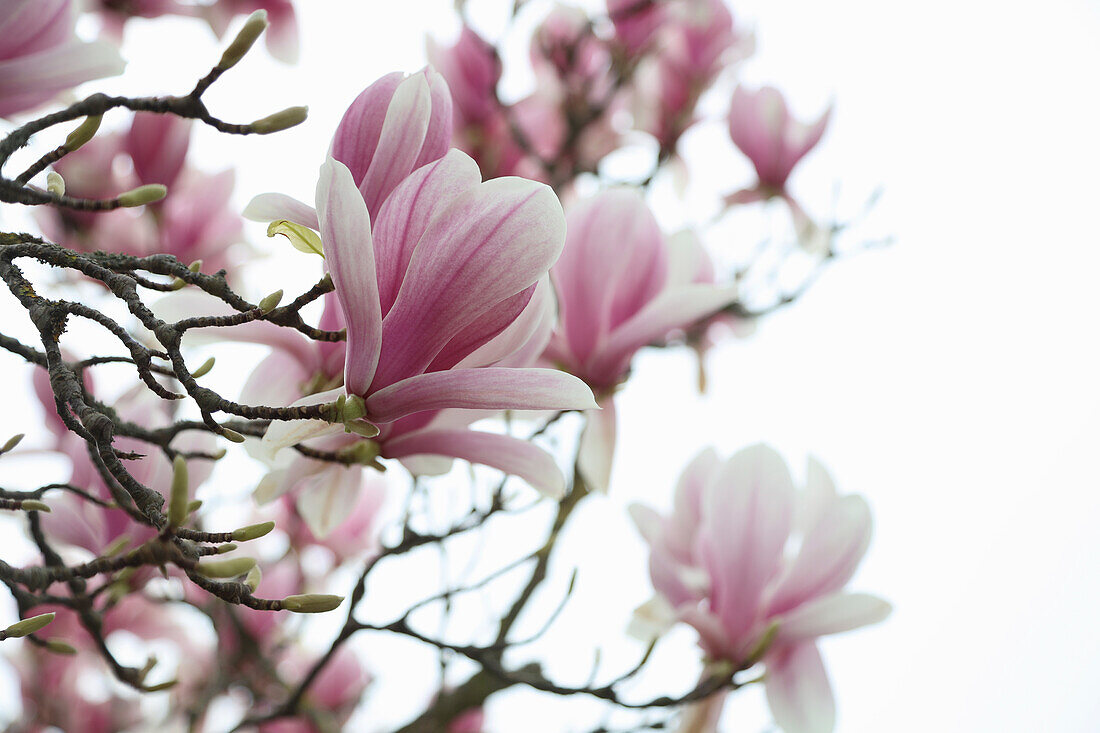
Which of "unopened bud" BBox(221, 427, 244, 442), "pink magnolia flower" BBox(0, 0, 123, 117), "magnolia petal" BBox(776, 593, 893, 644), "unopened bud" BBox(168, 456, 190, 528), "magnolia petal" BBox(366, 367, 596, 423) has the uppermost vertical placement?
"pink magnolia flower" BBox(0, 0, 123, 117)

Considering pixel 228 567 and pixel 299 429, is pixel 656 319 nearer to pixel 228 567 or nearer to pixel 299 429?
pixel 299 429

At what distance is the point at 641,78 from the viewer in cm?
142

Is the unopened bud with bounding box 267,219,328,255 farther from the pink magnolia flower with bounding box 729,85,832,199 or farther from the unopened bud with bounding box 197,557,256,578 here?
the pink magnolia flower with bounding box 729,85,832,199

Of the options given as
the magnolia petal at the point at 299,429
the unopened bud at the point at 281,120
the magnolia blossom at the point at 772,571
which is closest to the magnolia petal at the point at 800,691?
the magnolia blossom at the point at 772,571

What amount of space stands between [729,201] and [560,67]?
13.3 inches

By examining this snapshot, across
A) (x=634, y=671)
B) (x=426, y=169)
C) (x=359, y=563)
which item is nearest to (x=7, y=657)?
(x=359, y=563)

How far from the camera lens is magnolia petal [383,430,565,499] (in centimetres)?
52

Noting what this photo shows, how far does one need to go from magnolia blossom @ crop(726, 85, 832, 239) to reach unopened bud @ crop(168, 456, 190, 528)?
1112 millimetres

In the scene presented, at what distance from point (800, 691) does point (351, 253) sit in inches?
22.5

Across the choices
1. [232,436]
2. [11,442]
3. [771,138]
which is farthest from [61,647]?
[771,138]

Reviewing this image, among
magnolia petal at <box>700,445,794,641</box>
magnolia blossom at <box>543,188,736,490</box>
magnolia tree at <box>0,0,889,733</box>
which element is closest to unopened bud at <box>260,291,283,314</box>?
magnolia tree at <box>0,0,889,733</box>

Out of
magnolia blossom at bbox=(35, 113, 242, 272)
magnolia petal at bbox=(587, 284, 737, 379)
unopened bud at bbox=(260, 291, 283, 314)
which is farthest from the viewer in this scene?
magnolia blossom at bbox=(35, 113, 242, 272)

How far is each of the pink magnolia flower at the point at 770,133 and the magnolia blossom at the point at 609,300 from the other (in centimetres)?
60

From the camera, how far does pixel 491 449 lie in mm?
522
